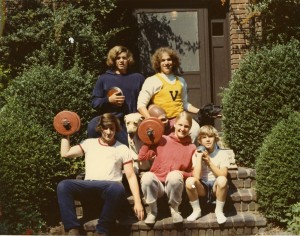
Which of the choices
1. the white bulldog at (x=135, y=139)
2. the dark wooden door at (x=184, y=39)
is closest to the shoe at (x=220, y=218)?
the white bulldog at (x=135, y=139)

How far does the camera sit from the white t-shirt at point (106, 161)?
5594 mm

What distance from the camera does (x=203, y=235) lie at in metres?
5.68

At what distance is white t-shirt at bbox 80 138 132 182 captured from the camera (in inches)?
220

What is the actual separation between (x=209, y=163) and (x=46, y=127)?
2.39 meters

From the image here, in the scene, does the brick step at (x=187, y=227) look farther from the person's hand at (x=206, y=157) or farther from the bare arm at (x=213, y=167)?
the person's hand at (x=206, y=157)

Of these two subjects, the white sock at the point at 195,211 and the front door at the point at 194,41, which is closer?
the white sock at the point at 195,211

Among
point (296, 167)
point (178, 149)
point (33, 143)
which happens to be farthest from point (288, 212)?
point (33, 143)

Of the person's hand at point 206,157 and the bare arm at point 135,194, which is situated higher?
the person's hand at point 206,157

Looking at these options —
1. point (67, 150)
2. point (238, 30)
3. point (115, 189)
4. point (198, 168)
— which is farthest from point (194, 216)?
point (238, 30)

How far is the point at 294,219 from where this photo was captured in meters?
5.65

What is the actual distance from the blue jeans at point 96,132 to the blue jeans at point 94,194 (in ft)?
2.62

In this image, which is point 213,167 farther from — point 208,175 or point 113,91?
point 113,91

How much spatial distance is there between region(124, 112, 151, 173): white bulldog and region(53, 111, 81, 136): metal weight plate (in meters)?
0.65

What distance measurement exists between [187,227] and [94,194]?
3.52 feet
